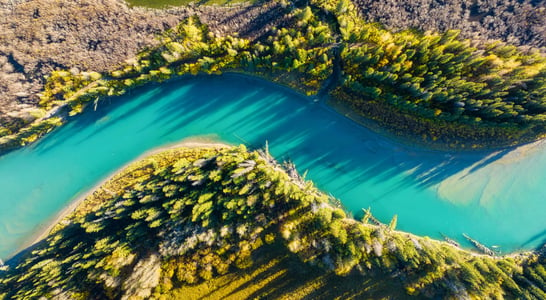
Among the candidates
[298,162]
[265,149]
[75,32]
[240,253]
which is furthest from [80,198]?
[298,162]

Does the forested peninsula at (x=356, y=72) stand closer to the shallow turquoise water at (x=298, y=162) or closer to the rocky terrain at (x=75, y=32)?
the rocky terrain at (x=75, y=32)

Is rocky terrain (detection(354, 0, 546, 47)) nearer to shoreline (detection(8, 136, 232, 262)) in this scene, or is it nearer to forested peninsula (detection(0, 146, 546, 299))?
forested peninsula (detection(0, 146, 546, 299))

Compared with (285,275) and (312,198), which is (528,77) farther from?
(285,275)

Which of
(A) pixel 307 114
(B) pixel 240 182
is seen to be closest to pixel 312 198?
(B) pixel 240 182

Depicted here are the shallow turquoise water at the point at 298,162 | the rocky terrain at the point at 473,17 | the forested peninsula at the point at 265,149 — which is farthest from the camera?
the shallow turquoise water at the point at 298,162

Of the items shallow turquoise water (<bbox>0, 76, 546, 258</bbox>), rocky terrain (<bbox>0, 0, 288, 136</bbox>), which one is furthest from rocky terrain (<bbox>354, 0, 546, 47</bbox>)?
rocky terrain (<bbox>0, 0, 288, 136</bbox>)

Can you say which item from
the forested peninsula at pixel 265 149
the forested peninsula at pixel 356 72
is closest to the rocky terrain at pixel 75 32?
the forested peninsula at pixel 265 149
